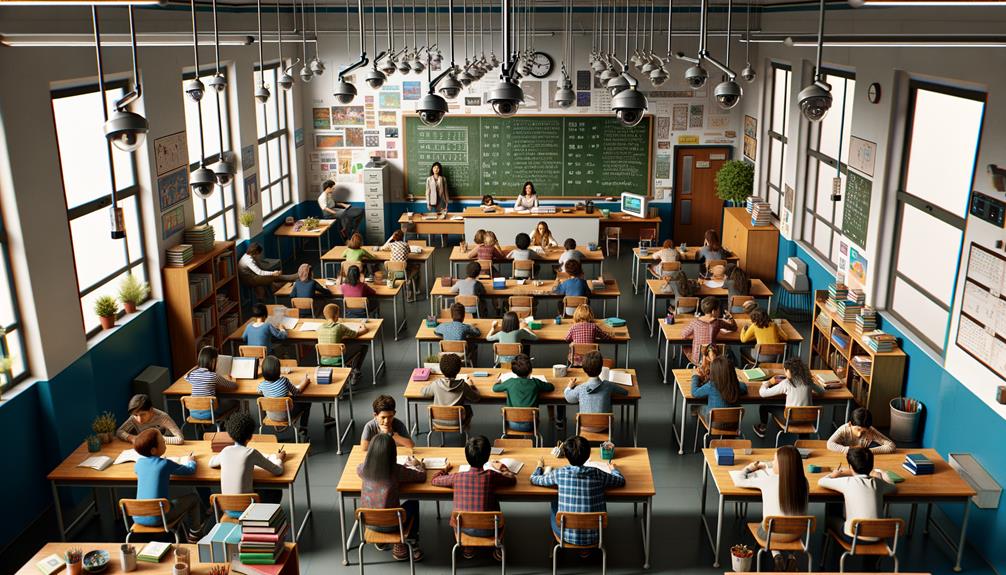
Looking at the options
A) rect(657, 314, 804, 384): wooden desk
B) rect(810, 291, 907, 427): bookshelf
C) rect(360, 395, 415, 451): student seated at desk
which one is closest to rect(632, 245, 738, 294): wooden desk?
rect(810, 291, 907, 427): bookshelf

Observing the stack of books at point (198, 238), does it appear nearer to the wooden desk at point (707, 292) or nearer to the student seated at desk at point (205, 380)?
the student seated at desk at point (205, 380)

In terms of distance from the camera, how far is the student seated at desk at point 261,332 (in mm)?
9492

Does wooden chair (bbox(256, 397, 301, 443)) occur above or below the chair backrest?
below

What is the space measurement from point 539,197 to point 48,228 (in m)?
10.5

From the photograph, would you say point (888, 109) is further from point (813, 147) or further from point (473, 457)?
point (473, 457)

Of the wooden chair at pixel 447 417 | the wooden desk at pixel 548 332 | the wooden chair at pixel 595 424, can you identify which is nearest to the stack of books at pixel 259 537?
the wooden chair at pixel 447 417

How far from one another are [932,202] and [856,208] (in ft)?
6.03

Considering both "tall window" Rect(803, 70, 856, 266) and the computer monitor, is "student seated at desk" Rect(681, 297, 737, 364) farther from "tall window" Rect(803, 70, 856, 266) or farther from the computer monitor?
the computer monitor

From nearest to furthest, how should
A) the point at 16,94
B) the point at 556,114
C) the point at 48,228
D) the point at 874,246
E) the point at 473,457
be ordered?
the point at 473,457 < the point at 16,94 < the point at 48,228 < the point at 874,246 < the point at 556,114

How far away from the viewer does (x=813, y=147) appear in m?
12.5

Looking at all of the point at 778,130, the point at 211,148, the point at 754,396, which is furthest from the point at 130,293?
the point at 778,130

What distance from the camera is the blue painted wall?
22.1 feet

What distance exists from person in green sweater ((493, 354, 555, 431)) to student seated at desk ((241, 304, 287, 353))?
116 inches

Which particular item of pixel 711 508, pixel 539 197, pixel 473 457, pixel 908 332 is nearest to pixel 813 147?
pixel 908 332
